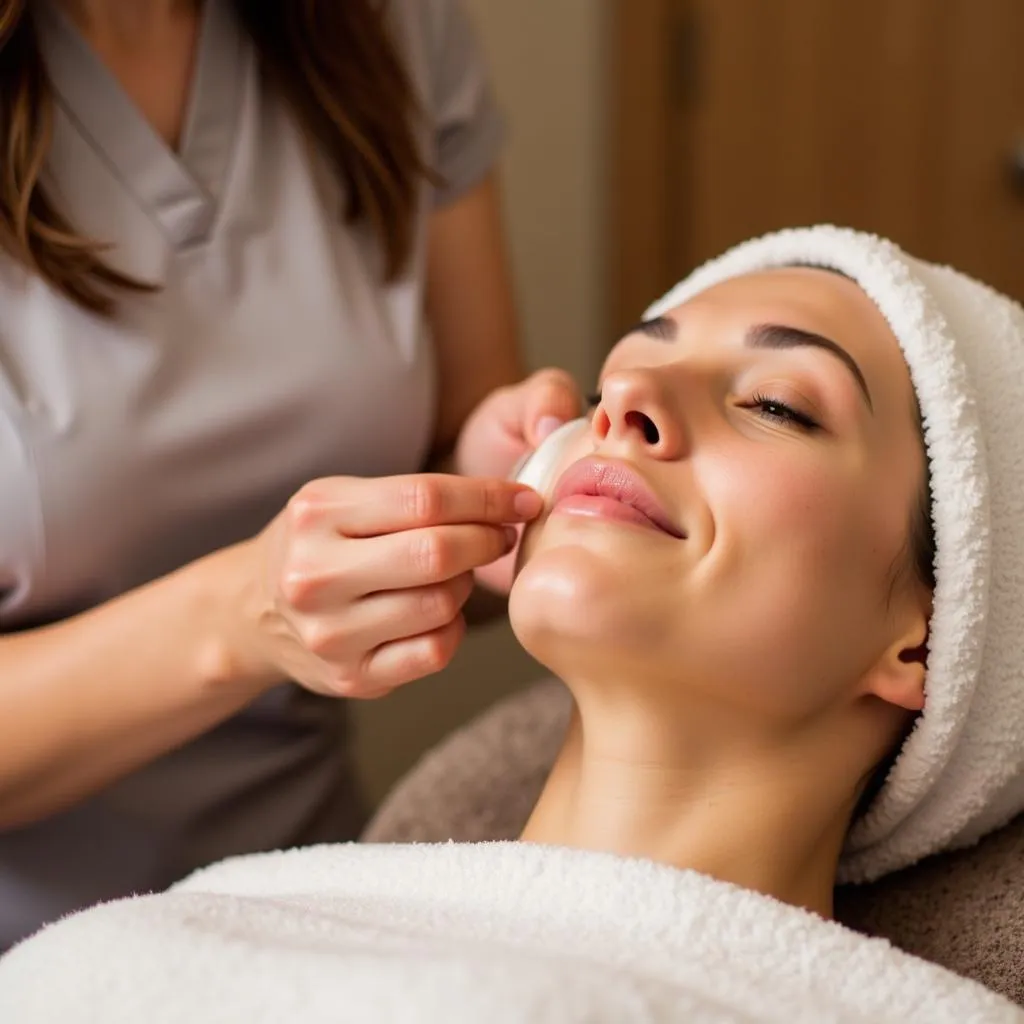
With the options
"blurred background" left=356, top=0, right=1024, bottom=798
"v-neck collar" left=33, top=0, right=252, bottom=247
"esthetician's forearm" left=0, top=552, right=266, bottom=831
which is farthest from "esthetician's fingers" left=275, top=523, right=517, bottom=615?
"blurred background" left=356, top=0, right=1024, bottom=798

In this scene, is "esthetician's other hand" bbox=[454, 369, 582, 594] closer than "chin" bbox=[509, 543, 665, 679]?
No

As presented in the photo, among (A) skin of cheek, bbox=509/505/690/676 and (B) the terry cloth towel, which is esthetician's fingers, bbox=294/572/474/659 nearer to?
(A) skin of cheek, bbox=509/505/690/676

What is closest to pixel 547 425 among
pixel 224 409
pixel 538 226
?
pixel 224 409

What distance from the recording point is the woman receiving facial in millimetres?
821

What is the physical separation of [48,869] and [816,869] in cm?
60

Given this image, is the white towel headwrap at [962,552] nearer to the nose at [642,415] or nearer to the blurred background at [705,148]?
the nose at [642,415]

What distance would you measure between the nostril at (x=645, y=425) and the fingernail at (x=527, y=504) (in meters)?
0.08

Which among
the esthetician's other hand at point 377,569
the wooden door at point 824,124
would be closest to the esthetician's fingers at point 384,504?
the esthetician's other hand at point 377,569

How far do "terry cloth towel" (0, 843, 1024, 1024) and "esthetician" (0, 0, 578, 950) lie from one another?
15 cm

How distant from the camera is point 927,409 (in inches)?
35.0

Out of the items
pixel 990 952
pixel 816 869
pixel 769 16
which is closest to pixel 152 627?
pixel 816 869

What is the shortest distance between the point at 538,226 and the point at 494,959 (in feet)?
5.56

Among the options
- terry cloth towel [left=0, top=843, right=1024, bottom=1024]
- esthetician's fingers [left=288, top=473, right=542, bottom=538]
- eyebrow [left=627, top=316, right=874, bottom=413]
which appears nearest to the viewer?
terry cloth towel [left=0, top=843, right=1024, bottom=1024]

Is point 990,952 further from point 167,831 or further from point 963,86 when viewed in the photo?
point 963,86
